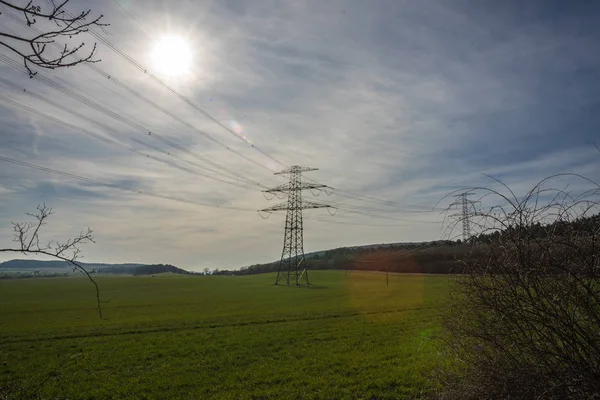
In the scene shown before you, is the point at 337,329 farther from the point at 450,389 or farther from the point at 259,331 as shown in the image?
the point at 450,389

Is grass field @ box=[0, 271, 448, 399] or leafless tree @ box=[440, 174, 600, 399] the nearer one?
leafless tree @ box=[440, 174, 600, 399]

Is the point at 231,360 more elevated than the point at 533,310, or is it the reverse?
the point at 533,310

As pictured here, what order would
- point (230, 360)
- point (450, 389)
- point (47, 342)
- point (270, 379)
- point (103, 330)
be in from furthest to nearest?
point (103, 330) < point (47, 342) < point (230, 360) < point (270, 379) < point (450, 389)

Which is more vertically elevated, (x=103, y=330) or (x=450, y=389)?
(x=450, y=389)

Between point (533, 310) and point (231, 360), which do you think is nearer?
point (533, 310)

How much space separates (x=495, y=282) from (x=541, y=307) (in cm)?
68

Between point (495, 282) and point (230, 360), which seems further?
point (230, 360)

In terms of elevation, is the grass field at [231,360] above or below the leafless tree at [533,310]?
below

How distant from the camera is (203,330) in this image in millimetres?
22141

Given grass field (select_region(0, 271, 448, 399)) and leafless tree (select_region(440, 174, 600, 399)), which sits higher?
leafless tree (select_region(440, 174, 600, 399))

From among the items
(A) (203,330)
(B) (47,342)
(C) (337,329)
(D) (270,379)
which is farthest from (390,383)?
(B) (47,342)

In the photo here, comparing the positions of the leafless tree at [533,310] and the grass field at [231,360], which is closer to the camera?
the leafless tree at [533,310]

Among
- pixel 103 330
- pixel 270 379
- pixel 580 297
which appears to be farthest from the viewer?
pixel 103 330

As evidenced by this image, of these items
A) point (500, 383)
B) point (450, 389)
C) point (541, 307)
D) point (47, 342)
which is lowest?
point (47, 342)
